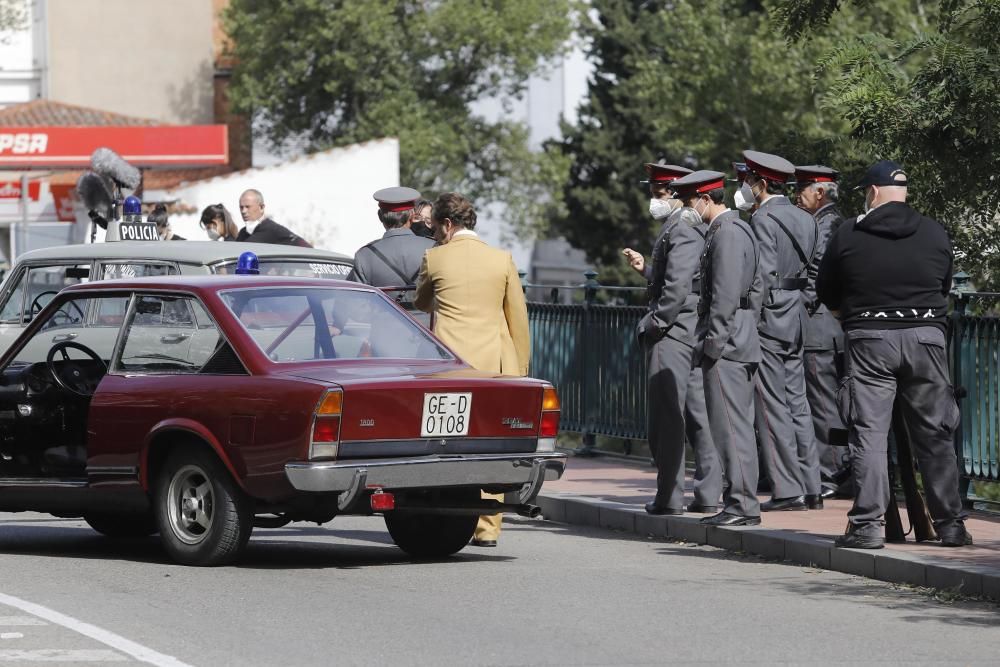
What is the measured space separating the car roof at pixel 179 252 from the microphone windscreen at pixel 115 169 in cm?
705

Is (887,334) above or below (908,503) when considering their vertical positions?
above

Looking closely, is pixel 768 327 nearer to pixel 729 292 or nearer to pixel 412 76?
pixel 729 292

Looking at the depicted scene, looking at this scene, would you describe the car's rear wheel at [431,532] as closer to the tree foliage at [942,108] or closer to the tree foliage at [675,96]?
the tree foliage at [942,108]

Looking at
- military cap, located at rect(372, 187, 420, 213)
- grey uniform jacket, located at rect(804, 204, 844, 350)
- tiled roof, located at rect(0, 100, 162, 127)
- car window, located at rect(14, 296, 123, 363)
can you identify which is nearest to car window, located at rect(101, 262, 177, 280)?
car window, located at rect(14, 296, 123, 363)

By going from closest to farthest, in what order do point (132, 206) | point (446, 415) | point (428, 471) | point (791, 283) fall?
1. point (428, 471)
2. point (446, 415)
3. point (791, 283)
4. point (132, 206)

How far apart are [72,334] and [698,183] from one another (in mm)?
3916

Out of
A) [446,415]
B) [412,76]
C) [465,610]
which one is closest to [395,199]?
[446,415]

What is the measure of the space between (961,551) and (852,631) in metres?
1.98

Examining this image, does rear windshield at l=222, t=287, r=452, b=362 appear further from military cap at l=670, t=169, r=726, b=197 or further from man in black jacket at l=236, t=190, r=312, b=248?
man in black jacket at l=236, t=190, r=312, b=248

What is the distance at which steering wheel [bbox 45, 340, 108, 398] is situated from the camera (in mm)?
10570

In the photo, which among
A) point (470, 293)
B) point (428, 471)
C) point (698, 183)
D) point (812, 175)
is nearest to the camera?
point (428, 471)

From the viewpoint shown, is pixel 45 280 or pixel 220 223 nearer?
pixel 45 280

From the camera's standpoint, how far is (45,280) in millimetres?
13516

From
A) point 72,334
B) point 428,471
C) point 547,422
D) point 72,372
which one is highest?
point 72,334
